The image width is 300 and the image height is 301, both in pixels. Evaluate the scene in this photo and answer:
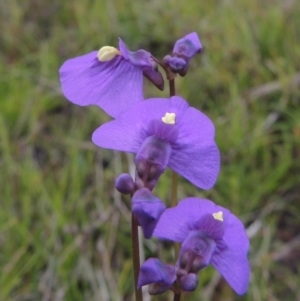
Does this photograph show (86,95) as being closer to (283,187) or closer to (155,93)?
(283,187)

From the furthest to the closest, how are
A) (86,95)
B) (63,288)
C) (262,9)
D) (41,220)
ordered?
(262,9)
(41,220)
(63,288)
(86,95)

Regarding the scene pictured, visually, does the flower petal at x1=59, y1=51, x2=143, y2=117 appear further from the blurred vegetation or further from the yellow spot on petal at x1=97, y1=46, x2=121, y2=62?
the blurred vegetation

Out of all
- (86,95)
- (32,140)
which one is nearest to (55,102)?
(32,140)

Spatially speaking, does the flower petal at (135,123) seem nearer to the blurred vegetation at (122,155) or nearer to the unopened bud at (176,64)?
the unopened bud at (176,64)

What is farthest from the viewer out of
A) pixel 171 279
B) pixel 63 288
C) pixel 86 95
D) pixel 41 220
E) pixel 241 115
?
pixel 241 115

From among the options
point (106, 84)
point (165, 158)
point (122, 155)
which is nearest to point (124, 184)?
point (165, 158)
